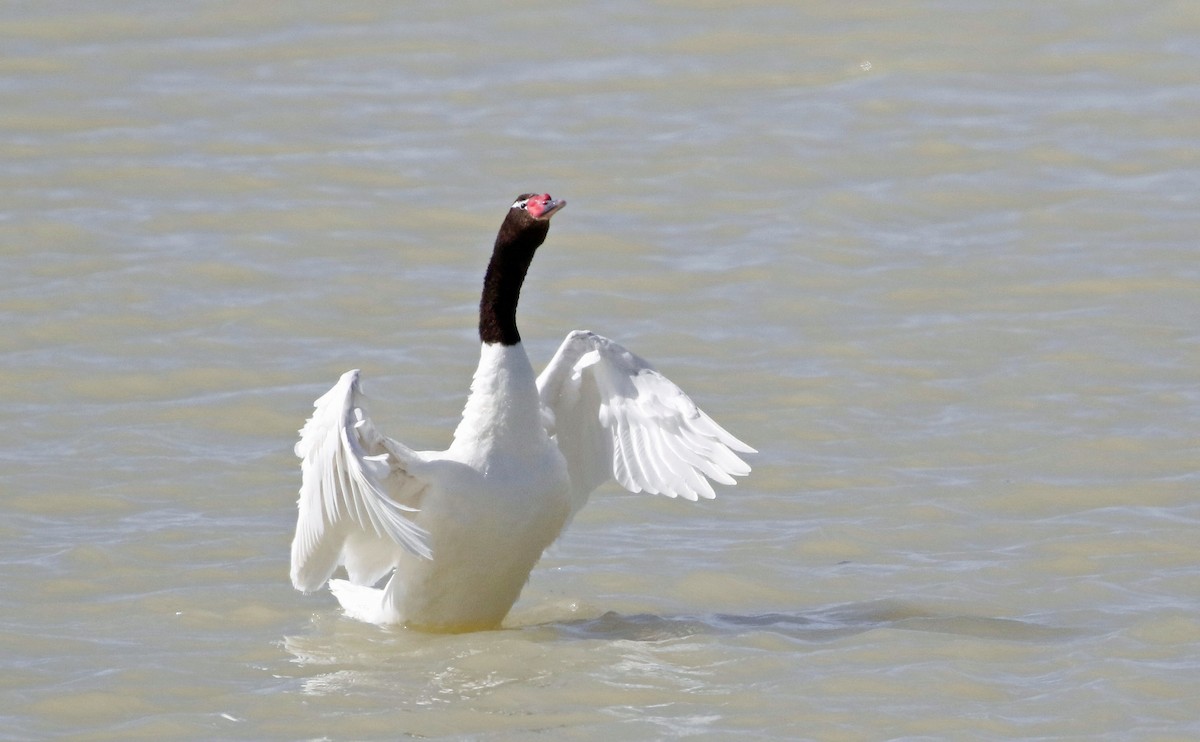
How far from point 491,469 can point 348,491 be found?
1.83 ft

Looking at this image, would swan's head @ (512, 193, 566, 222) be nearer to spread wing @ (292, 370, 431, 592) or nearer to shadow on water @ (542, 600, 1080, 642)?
spread wing @ (292, 370, 431, 592)

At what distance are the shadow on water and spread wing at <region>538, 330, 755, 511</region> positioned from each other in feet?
1.73

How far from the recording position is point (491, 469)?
7.73 m

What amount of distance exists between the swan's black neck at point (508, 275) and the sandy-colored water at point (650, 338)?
1223mm

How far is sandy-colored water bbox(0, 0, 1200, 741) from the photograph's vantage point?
24.5ft

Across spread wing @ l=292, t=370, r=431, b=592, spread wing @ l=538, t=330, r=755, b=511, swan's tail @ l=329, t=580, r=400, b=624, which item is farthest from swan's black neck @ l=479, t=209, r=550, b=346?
swan's tail @ l=329, t=580, r=400, b=624

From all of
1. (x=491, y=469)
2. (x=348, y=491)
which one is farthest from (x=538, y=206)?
(x=348, y=491)

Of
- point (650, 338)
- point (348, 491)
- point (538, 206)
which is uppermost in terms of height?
point (538, 206)

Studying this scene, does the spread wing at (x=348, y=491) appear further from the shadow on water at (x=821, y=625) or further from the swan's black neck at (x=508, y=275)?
the shadow on water at (x=821, y=625)

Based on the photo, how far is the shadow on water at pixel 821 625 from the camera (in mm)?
7836

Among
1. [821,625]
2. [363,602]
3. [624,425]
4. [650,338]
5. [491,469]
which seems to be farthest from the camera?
[650,338]

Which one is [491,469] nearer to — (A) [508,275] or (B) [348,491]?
(B) [348,491]

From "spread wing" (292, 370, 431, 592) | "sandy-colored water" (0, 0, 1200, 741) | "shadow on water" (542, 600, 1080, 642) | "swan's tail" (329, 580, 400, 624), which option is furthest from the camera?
"swan's tail" (329, 580, 400, 624)

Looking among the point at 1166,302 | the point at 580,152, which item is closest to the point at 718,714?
the point at 1166,302
